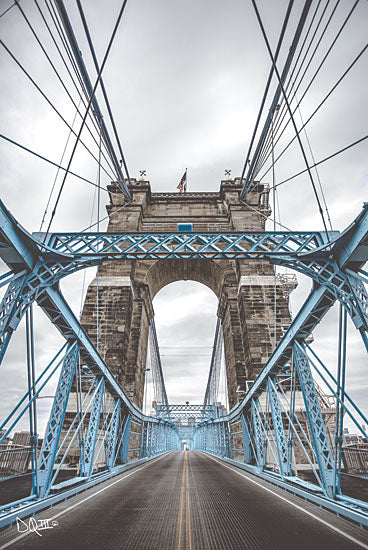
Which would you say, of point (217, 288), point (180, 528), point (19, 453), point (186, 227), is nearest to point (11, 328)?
point (180, 528)

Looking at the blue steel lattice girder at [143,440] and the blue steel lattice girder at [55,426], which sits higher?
the blue steel lattice girder at [55,426]

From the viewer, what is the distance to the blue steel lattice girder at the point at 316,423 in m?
7.34

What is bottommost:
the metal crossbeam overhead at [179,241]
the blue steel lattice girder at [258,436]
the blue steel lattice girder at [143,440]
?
the blue steel lattice girder at [143,440]

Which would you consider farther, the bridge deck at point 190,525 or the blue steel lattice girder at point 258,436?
the blue steel lattice girder at point 258,436

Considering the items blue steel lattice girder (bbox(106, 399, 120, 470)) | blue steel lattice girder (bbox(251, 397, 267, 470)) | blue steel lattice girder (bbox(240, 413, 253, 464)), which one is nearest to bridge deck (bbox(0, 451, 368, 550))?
blue steel lattice girder (bbox(251, 397, 267, 470))

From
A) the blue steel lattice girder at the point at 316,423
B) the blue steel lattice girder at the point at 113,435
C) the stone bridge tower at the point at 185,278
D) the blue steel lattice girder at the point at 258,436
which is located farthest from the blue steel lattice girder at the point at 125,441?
the blue steel lattice girder at the point at 316,423

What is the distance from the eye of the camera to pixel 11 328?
6.36 metres

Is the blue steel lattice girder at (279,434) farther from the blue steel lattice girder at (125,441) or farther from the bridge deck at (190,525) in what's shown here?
the blue steel lattice girder at (125,441)

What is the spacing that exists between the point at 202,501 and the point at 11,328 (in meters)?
6.40

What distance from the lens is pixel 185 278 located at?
29.6 m

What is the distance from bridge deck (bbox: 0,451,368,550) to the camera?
450 cm

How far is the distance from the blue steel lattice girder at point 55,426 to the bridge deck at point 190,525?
730 millimetres

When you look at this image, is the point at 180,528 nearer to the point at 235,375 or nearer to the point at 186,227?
the point at 186,227

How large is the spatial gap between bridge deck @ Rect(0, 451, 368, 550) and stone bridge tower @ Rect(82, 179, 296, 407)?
11.1m
